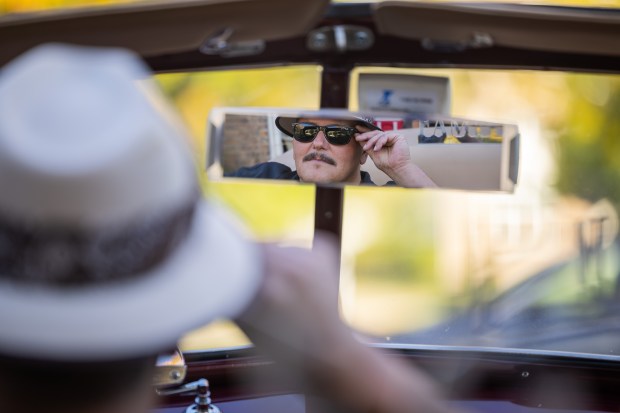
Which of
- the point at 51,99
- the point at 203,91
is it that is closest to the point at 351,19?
the point at 203,91

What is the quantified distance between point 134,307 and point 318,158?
1.27 m

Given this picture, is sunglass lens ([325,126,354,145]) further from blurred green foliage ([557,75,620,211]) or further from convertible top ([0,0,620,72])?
blurred green foliage ([557,75,620,211])

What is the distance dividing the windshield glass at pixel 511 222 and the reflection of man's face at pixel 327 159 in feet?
1.40

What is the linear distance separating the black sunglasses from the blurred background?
13.3 inches

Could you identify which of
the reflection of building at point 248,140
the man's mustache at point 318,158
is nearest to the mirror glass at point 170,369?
the reflection of building at point 248,140

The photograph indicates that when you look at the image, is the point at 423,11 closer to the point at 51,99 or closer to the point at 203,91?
the point at 203,91

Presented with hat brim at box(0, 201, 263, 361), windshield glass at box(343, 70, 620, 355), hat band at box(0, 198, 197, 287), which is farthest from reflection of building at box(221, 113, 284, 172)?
hat band at box(0, 198, 197, 287)

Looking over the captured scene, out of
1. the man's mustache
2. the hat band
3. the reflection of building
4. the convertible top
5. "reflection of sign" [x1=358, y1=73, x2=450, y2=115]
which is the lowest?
the hat band

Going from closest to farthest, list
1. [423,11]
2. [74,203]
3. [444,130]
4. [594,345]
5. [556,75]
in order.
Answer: [74,203] < [423,11] < [444,130] < [556,75] < [594,345]

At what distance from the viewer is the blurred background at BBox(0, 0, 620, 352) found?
2432 millimetres

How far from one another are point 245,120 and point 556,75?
3.28ft

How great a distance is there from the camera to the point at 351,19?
7.17 feet

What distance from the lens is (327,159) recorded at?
200cm

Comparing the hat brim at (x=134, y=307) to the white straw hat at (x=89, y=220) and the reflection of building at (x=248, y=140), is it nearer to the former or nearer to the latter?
the white straw hat at (x=89, y=220)
